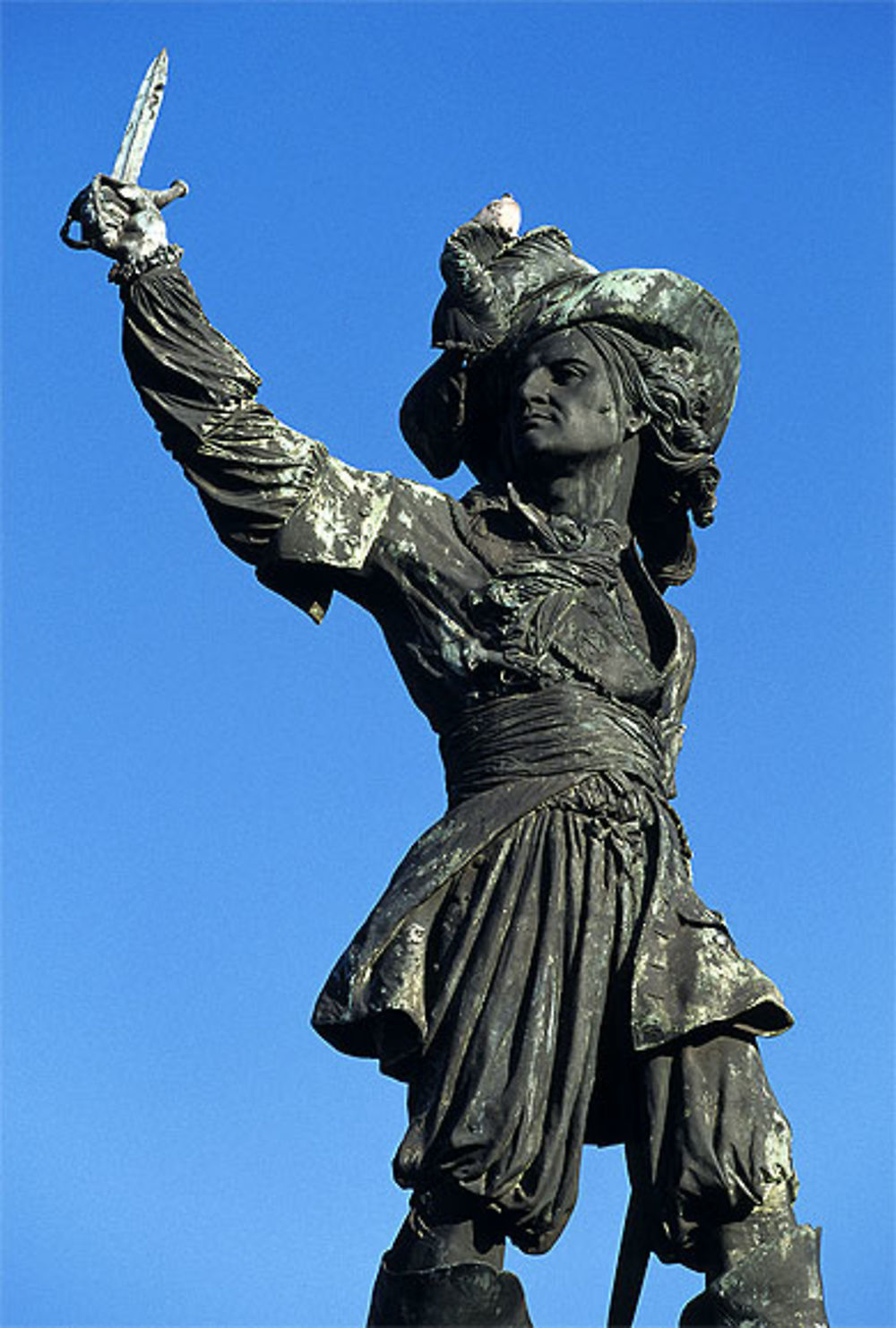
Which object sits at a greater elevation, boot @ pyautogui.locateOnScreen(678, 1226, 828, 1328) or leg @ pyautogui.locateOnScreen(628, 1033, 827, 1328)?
leg @ pyautogui.locateOnScreen(628, 1033, 827, 1328)

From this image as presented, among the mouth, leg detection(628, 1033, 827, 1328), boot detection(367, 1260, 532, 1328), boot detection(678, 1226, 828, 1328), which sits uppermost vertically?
the mouth

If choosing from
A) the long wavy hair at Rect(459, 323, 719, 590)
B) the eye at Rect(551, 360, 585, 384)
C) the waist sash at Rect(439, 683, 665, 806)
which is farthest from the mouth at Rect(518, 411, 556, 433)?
the waist sash at Rect(439, 683, 665, 806)

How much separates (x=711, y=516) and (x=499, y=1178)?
252cm

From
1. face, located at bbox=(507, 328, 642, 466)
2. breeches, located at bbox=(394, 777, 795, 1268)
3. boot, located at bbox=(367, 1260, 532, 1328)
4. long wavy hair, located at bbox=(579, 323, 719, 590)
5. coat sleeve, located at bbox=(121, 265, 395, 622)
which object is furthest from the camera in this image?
long wavy hair, located at bbox=(579, 323, 719, 590)

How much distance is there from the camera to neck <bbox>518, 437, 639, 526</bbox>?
304 inches

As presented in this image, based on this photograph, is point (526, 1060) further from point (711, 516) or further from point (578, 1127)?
point (711, 516)

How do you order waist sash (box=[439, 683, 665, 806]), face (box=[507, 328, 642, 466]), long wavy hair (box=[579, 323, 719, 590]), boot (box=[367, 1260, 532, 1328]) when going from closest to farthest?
boot (box=[367, 1260, 532, 1328]) < waist sash (box=[439, 683, 665, 806]) < face (box=[507, 328, 642, 466]) < long wavy hair (box=[579, 323, 719, 590])

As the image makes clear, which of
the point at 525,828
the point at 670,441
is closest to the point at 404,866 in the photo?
the point at 525,828

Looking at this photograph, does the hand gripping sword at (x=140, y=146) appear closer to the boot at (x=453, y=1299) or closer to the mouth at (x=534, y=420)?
the mouth at (x=534, y=420)

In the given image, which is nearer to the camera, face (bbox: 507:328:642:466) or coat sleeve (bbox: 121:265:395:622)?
coat sleeve (bbox: 121:265:395:622)

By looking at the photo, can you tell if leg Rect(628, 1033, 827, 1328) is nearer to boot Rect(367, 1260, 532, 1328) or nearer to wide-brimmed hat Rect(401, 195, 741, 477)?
boot Rect(367, 1260, 532, 1328)

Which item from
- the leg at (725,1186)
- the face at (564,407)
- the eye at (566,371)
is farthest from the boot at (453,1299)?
the eye at (566,371)

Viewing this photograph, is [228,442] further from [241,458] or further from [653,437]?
[653,437]

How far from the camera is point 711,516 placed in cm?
805
